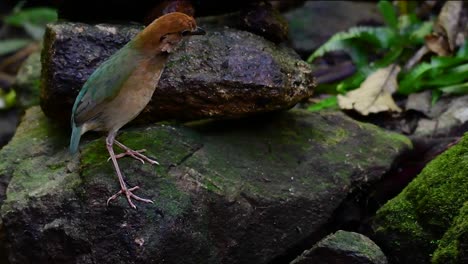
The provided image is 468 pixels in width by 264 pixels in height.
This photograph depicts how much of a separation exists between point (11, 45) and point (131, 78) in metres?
6.85

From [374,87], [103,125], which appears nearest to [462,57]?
[374,87]

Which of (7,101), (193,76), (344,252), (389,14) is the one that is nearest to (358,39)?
(389,14)

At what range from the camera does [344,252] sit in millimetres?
3965

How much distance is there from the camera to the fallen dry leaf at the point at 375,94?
20.9 ft

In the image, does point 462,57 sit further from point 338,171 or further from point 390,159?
point 338,171

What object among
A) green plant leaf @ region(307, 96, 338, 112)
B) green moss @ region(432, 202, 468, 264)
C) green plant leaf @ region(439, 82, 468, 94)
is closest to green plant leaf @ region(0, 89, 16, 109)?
green plant leaf @ region(307, 96, 338, 112)

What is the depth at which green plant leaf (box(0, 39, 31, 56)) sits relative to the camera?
1035cm

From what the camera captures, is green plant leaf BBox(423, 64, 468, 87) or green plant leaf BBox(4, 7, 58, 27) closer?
green plant leaf BBox(423, 64, 468, 87)

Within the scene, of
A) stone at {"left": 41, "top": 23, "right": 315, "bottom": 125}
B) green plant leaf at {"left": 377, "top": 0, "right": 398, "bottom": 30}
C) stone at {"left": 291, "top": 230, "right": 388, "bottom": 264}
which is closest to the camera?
stone at {"left": 291, "top": 230, "right": 388, "bottom": 264}

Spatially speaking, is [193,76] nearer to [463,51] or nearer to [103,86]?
[103,86]

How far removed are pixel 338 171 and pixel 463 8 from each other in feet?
11.3

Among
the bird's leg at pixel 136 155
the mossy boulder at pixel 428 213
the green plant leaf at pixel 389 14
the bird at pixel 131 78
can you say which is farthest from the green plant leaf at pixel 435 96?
the bird's leg at pixel 136 155

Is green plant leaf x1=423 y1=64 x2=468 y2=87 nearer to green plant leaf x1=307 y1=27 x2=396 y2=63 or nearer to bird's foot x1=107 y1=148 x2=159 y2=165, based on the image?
green plant leaf x1=307 y1=27 x2=396 y2=63

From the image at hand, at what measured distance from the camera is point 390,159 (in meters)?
5.25
